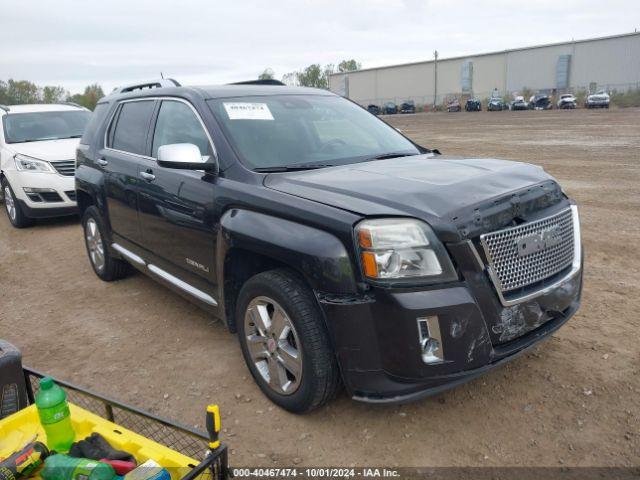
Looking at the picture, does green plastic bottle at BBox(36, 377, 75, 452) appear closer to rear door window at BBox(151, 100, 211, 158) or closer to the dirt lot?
the dirt lot

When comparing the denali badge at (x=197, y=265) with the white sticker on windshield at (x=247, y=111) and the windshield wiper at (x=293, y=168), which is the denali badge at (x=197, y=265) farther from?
the white sticker on windshield at (x=247, y=111)

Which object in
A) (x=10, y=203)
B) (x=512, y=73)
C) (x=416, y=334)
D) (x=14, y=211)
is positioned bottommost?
(x=14, y=211)

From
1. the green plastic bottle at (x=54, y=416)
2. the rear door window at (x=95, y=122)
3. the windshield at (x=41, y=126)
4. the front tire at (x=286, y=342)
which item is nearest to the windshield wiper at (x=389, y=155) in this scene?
the front tire at (x=286, y=342)

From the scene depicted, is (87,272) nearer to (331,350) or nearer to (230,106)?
(230,106)

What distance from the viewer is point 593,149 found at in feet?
49.6

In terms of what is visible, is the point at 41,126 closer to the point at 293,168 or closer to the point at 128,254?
the point at 128,254

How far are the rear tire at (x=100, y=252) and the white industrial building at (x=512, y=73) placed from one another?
54.3 m

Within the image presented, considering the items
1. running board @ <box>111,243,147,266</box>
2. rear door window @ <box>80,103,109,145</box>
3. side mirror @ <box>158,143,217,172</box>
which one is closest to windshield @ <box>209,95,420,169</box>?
side mirror @ <box>158,143,217,172</box>

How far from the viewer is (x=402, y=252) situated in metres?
2.56

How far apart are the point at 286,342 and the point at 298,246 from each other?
23.2 inches

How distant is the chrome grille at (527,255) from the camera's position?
2.68 m

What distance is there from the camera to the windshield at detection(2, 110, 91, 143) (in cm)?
908

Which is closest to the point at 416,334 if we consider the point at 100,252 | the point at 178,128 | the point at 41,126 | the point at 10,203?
the point at 178,128

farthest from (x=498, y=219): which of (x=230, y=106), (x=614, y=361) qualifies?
(x=230, y=106)
